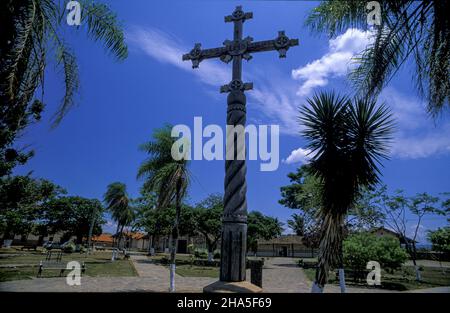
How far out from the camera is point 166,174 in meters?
14.0

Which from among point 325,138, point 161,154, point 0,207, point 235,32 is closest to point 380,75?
point 325,138

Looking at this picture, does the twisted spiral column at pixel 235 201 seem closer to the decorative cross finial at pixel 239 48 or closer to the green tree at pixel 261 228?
the decorative cross finial at pixel 239 48

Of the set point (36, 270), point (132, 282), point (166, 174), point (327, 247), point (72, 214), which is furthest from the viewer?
point (72, 214)

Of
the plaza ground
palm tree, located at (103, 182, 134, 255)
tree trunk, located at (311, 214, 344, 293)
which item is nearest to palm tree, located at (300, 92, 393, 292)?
tree trunk, located at (311, 214, 344, 293)

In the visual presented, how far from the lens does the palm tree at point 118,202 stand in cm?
4197

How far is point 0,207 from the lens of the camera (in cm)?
1794

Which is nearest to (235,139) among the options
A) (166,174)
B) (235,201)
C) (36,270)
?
(235,201)

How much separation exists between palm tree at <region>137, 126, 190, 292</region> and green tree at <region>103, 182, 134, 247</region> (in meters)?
29.0

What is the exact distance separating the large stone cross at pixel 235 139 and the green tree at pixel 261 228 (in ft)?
99.3

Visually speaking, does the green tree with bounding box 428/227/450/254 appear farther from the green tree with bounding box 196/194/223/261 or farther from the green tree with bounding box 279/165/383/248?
the green tree with bounding box 196/194/223/261

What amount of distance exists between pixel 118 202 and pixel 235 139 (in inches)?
1565

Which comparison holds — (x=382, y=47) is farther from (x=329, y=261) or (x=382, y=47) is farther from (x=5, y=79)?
(x=5, y=79)

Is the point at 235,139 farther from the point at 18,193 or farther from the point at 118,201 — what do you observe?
the point at 118,201
